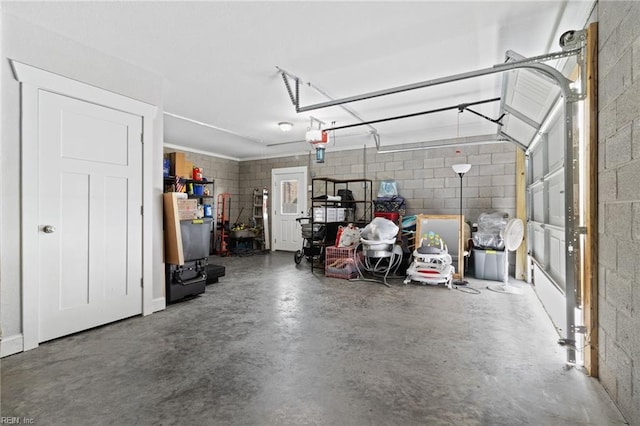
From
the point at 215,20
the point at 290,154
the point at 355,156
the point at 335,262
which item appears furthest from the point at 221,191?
the point at 215,20

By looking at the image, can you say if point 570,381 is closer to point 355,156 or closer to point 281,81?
point 281,81

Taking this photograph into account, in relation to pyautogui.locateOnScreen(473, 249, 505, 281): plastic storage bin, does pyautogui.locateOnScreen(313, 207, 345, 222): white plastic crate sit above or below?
above

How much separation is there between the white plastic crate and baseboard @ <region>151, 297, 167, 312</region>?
2.97 meters

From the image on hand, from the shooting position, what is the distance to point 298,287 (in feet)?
14.1

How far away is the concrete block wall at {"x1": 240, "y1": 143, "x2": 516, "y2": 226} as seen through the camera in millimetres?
5371

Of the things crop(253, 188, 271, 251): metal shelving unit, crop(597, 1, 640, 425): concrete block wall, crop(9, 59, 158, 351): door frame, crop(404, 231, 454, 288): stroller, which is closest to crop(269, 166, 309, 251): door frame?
crop(253, 188, 271, 251): metal shelving unit

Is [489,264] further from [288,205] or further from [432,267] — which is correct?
[288,205]

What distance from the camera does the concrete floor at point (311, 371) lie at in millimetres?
1615

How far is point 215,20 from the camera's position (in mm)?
2340

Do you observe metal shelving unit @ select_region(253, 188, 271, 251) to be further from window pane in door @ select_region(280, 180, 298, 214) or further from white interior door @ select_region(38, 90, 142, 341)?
white interior door @ select_region(38, 90, 142, 341)

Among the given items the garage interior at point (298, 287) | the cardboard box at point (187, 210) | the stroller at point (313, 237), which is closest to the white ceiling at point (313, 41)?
the garage interior at point (298, 287)

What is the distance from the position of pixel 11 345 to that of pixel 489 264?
5685mm

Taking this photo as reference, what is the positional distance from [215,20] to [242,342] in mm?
2649

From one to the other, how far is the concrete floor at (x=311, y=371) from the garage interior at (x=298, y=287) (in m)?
0.02
